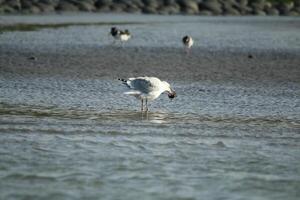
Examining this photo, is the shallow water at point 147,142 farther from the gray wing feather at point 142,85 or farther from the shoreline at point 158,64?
the shoreline at point 158,64

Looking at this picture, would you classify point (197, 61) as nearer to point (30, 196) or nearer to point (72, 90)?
point (72, 90)

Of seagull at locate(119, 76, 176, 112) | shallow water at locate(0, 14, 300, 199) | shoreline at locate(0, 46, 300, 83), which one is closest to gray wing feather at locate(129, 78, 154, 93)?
seagull at locate(119, 76, 176, 112)

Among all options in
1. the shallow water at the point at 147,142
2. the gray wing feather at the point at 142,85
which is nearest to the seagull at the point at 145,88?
the gray wing feather at the point at 142,85

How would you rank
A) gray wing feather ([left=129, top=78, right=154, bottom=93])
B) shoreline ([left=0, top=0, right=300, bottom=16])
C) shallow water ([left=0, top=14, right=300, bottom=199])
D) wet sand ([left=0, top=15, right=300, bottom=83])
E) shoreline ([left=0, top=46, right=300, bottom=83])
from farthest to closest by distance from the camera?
1. shoreline ([left=0, top=0, right=300, bottom=16])
2. wet sand ([left=0, top=15, right=300, bottom=83])
3. shoreline ([left=0, top=46, right=300, bottom=83])
4. gray wing feather ([left=129, top=78, right=154, bottom=93])
5. shallow water ([left=0, top=14, right=300, bottom=199])

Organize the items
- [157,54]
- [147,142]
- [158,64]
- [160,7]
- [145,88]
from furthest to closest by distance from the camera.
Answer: [160,7] < [157,54] < [158,64] < [145,88] < [147,142]

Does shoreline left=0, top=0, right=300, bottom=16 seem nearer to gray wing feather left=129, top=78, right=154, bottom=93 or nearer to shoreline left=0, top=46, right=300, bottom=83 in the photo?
shoreline left=0, top=46, right=300, bottom=83

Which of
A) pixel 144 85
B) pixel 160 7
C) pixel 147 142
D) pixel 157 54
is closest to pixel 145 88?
pixel 144 85

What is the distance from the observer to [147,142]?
12430 millimetres

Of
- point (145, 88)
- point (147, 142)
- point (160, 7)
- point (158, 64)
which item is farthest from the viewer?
point (160, 7)

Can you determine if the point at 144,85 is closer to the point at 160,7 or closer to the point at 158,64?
the point at 158,64

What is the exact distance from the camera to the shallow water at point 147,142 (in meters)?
9.90

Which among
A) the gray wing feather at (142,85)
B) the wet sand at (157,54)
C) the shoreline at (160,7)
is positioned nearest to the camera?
the gray wing feather at (142,85)

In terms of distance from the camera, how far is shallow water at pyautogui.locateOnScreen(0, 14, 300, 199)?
32.5 ft

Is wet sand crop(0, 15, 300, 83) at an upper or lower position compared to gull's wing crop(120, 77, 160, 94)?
upper
